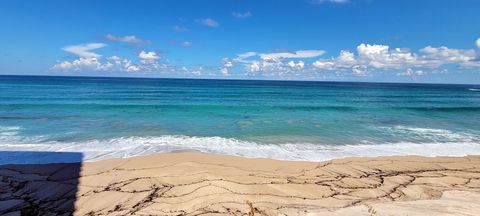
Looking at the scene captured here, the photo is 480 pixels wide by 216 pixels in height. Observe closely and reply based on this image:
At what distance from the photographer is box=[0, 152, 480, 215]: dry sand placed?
19.4 ft

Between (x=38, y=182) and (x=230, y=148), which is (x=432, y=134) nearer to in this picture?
(x=230, y=148)

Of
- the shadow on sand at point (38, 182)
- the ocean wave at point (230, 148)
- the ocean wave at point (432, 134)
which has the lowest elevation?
the shadow on sand at point (38, 182)

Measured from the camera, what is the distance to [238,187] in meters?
6.91

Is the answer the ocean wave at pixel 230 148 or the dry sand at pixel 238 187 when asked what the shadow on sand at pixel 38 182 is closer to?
the dry sand at pixel 238 187

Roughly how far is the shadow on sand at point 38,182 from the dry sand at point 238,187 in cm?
2

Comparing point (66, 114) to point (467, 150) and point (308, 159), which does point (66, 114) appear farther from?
point (467, 150)

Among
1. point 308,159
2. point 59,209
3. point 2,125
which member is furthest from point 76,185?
point 2,125

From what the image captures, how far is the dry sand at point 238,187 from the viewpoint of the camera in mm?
5898

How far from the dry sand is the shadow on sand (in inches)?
0.9

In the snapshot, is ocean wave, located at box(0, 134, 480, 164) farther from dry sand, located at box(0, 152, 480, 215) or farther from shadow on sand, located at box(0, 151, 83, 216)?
dry sand, located at box(0, 152, 480, 215)

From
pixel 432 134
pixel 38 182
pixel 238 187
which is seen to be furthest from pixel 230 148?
pixel 432 134

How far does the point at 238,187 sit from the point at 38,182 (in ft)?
16.8

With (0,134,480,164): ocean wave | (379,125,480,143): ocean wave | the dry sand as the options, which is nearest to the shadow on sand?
the dry sand

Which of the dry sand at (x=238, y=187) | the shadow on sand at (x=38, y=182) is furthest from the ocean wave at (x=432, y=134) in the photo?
the shadow on sand at (x=38, y=182)
